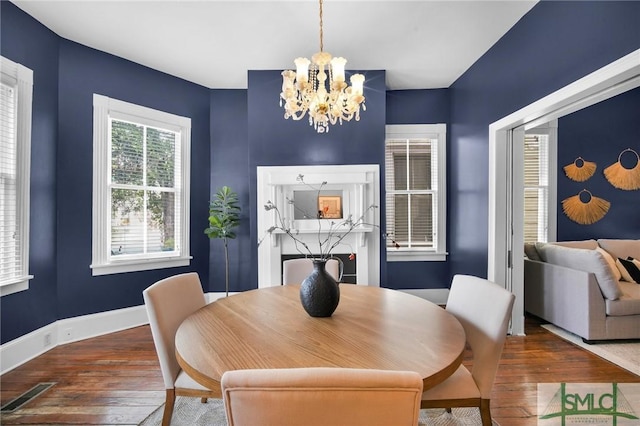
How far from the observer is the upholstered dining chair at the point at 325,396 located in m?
0.69

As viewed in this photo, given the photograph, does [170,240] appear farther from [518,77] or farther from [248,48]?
[518,77]

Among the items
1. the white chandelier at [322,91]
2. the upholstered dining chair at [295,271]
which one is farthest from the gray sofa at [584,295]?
the white chandelier at [322,91]

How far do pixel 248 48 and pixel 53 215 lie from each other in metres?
2.42

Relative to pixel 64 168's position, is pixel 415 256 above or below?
below

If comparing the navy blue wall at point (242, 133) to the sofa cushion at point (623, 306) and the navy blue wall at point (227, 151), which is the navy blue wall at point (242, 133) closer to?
the navy blue wall at point (227, 151)

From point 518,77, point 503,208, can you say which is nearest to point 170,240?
point 503,208

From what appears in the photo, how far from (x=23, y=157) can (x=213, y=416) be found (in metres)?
2.54

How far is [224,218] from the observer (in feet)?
12.7

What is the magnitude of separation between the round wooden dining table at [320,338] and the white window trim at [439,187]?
2684 millimetres

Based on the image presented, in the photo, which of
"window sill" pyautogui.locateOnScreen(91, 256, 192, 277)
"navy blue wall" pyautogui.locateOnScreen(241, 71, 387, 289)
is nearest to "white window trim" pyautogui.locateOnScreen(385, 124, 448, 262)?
"navy blue wall" pyautogui.locateOnScreen(241, 71, 387, 289)

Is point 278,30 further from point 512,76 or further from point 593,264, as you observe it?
point 593,264

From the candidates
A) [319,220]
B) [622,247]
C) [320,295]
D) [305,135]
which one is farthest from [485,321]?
[622,247]

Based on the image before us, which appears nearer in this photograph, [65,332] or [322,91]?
[322,91]

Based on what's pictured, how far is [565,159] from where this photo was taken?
14.3 feet
